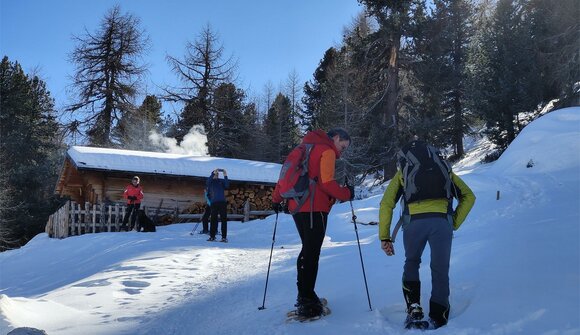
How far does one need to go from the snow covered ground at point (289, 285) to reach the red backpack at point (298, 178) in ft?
3.98

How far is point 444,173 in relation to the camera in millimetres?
3805

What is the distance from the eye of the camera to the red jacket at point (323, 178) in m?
4.33

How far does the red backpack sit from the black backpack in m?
0.95

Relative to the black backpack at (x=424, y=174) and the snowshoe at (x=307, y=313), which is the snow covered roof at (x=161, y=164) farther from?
the black backpack at (x=424, y=174)

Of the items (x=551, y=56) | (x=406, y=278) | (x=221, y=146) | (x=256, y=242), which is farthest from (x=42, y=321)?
(x=221, y=146)

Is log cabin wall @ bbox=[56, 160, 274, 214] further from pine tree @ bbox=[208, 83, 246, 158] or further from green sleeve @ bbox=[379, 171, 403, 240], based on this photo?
green sleeve @ bbox=[379, 171, 403, 240]

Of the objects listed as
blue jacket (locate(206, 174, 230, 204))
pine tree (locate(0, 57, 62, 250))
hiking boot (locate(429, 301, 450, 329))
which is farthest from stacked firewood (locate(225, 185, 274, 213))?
pine tree (locate(0, 57, 62, 250))

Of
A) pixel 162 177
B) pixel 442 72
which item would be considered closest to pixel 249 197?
pixel 162 177

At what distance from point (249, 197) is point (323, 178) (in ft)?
50.2

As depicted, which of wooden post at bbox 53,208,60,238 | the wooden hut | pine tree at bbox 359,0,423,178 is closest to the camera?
wooden post at bbox 53,208,60,238

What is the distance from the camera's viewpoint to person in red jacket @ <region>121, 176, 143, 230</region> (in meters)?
14.4

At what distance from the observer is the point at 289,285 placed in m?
6.12

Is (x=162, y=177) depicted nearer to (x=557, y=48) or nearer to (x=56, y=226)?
(x=56, y=226)

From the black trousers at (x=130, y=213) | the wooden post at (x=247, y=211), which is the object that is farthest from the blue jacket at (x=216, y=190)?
the wooden post at (x=247, y=211)
